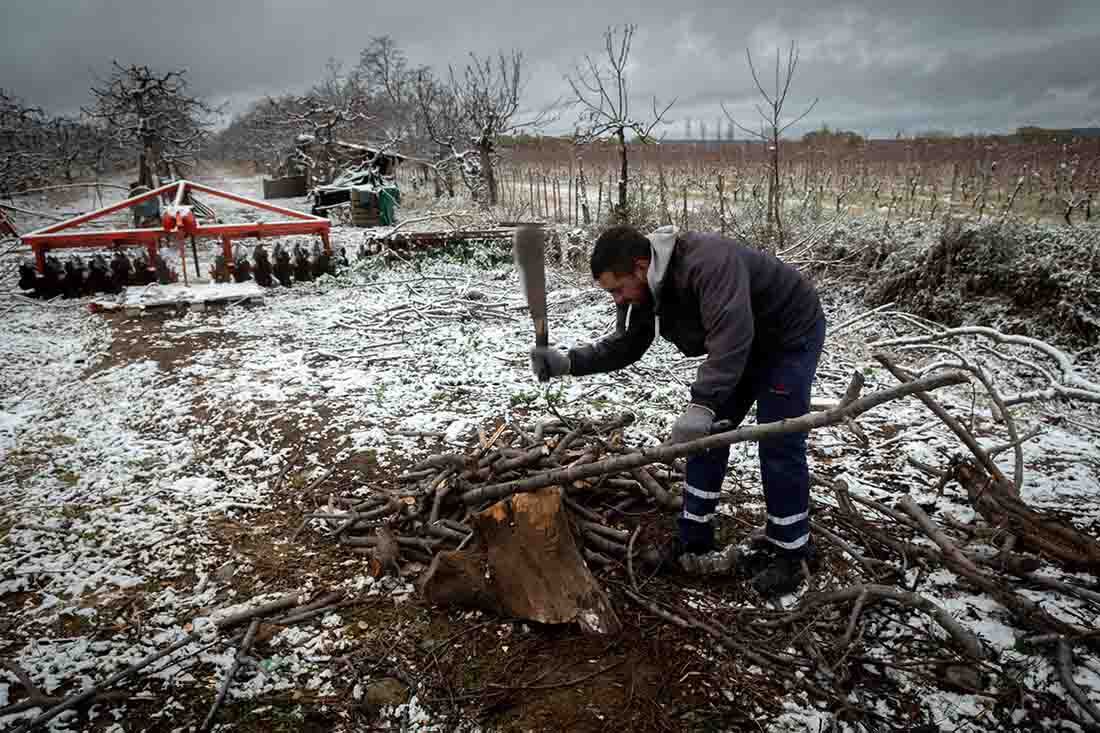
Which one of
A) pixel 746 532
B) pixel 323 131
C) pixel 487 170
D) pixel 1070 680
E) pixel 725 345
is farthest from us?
pixel 323 131

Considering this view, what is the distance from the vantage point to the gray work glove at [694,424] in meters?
2.33

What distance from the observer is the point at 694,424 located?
2332mm

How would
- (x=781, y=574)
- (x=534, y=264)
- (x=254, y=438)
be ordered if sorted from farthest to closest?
(x=254, y=438), (x=534, y=264), (x=781, y=574)

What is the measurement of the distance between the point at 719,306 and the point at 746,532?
1.51m

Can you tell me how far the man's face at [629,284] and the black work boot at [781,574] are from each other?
1381 millimetres

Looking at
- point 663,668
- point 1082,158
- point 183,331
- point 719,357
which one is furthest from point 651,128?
point 1082,158

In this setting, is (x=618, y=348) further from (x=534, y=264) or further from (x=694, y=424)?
(x=694, y=424)

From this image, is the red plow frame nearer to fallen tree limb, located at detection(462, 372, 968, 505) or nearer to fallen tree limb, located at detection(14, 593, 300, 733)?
fallen tree limb, located at detection(14, 593, 300, 733)

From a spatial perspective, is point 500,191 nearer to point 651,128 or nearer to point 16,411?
point 651,128

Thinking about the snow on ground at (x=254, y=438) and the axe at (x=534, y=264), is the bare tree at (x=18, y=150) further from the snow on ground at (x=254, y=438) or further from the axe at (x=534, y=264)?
the axe at (x=534, y=264)

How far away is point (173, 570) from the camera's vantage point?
3.09 meters

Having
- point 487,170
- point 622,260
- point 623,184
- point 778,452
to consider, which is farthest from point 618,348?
point 487,170

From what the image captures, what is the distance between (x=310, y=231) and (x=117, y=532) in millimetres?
7817

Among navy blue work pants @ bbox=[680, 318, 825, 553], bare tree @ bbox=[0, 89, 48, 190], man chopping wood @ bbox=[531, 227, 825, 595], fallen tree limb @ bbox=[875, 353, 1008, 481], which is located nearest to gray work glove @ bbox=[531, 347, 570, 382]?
man chopping wood @ bbox=[531, 227, 825, 595]
